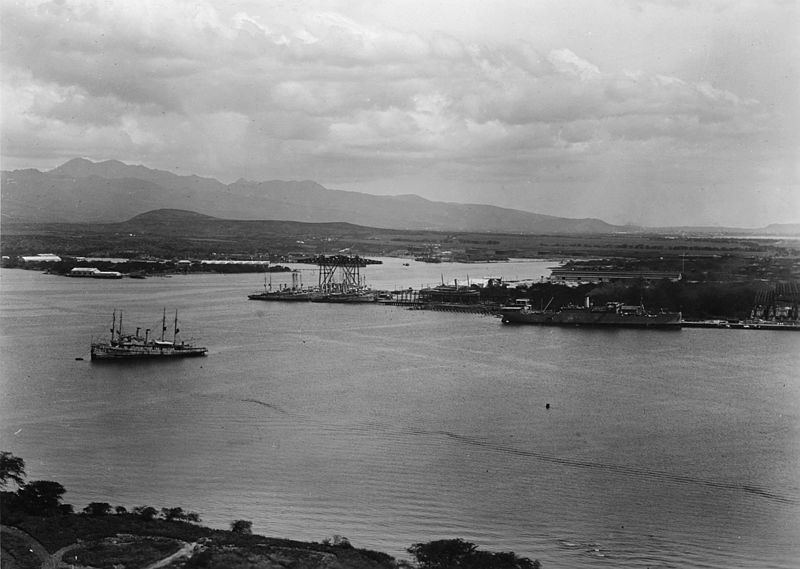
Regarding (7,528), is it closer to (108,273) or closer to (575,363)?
(575,363)

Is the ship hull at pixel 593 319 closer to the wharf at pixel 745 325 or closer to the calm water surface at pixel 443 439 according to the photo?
the wharf at pixel 745 325

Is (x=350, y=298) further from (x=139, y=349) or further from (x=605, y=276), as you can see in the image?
(x=139, y=349)

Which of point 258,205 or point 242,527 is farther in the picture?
point 258,205

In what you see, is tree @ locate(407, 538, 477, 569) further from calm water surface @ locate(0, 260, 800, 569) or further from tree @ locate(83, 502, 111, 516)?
tree @ locate(83, 502, 111, 516)

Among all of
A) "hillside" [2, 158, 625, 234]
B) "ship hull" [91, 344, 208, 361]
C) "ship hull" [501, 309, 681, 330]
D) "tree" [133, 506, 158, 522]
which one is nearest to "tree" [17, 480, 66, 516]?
"tree" [133, 506, 158, 522]

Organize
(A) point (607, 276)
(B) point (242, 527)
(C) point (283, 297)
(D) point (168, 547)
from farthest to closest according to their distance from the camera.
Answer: (A) point (607, 276), (C) point (283, 297), (B) point (242, 527), (D) point (168, 547)

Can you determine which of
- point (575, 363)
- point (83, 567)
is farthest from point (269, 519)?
point (575, 363)

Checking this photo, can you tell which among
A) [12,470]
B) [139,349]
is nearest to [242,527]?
[12,470]

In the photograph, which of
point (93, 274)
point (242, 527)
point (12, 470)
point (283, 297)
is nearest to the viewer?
point (242, 527)
